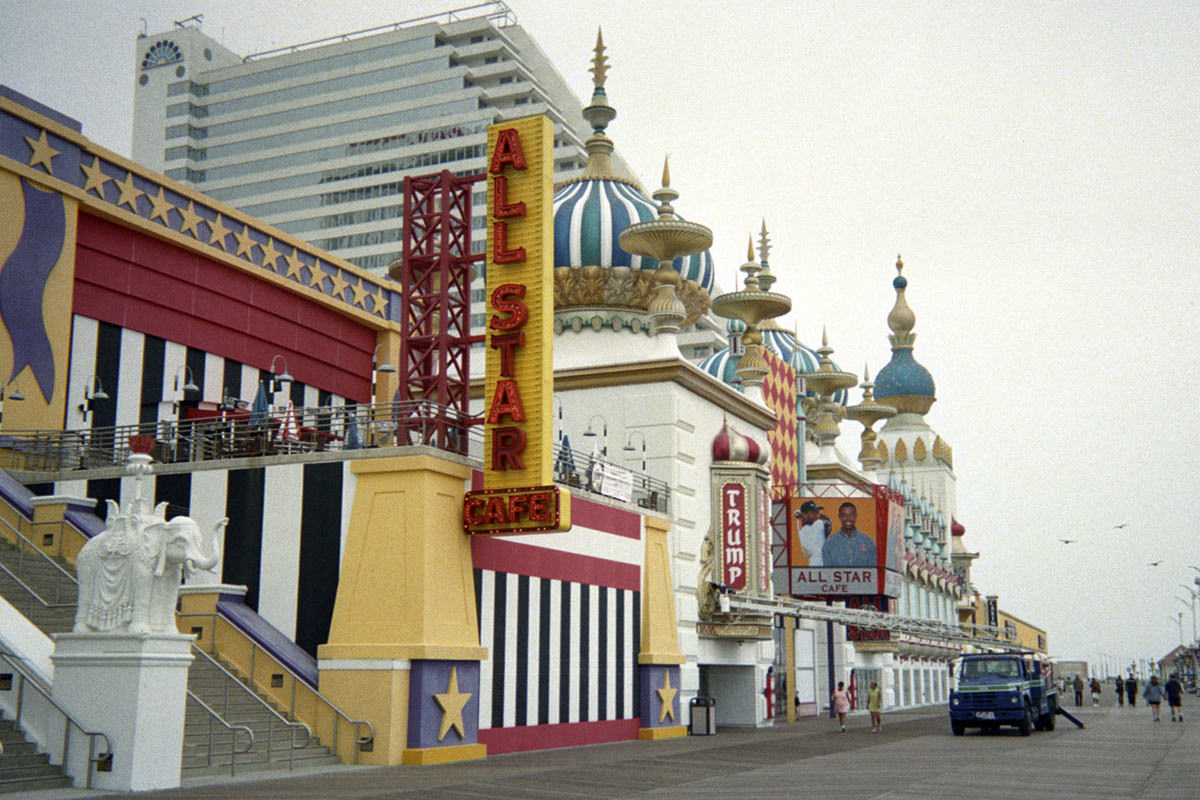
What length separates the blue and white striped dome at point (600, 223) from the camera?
A: 36.8 metres

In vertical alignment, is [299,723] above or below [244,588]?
below

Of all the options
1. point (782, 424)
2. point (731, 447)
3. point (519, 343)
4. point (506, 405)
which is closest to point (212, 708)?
point (506, 405)

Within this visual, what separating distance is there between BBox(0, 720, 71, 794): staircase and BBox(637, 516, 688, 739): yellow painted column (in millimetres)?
15992

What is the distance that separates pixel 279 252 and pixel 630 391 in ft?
35.7

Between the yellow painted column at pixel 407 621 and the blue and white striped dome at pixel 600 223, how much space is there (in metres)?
15.2

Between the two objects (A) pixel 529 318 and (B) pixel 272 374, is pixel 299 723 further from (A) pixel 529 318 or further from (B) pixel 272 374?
(B) pixel 272 374

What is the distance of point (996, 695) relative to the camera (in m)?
31.9

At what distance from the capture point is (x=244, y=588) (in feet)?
73.8

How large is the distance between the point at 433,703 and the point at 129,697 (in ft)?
20.8

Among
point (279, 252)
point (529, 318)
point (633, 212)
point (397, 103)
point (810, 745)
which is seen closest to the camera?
point (529, 318)

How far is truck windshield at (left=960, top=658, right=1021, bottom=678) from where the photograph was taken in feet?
107

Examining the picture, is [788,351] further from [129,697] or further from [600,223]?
[129,697]

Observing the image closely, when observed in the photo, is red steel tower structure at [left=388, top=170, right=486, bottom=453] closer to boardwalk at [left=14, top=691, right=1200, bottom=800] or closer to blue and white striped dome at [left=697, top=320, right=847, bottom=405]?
boardwalk at [left=14, top=691, right=1200, bottom=800]

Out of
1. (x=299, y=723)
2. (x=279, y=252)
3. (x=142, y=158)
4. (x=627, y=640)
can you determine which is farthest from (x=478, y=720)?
(x=142, y=158)
